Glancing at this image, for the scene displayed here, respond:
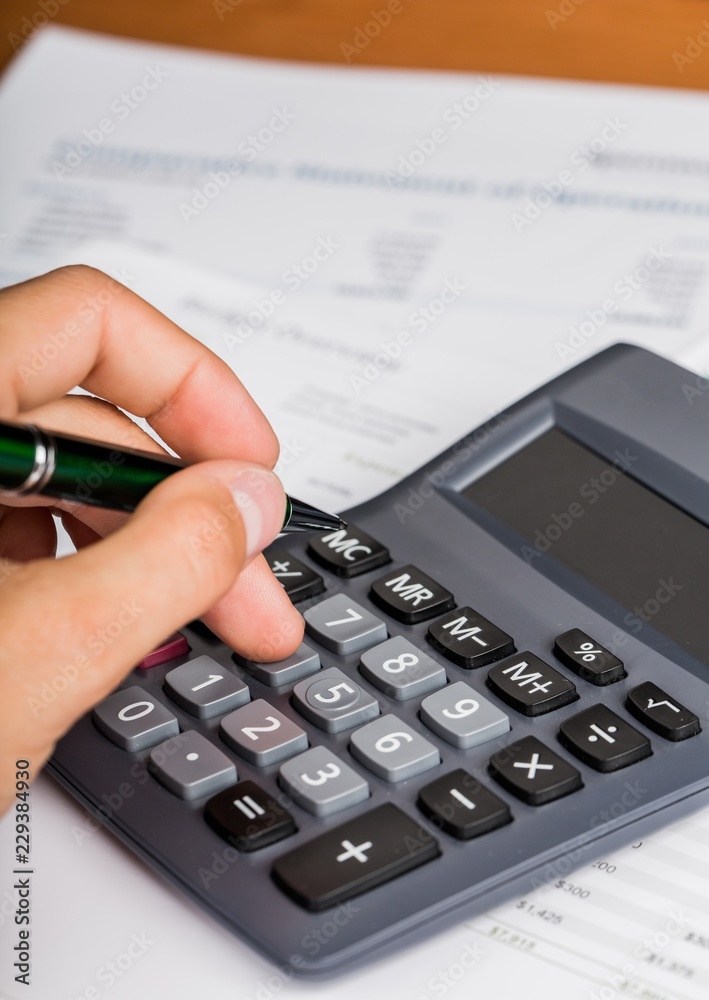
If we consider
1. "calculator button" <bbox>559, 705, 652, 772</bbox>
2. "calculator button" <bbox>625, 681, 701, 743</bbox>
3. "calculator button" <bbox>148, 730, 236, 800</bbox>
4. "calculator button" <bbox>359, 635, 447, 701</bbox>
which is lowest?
"calculator button" <bbox>148, 730, 236, 800</bbox>

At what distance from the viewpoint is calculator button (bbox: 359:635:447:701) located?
1.27 ft

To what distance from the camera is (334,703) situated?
379mm

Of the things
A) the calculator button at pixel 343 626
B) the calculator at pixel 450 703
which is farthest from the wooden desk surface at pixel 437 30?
the calculator button at pixel 343 626

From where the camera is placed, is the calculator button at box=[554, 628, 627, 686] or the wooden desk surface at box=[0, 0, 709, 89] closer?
the calculator button at box=[554, 628, 627, 686]

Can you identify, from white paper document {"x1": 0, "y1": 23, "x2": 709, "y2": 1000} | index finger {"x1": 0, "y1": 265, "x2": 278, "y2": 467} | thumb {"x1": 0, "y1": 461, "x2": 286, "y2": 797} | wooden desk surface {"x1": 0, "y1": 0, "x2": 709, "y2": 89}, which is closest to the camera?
thumb {"x1": 0, "y1": 461, "x2": 286, "y2": 797}

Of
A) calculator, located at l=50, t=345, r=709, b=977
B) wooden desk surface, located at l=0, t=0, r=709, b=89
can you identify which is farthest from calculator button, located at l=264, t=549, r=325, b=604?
wooden desk surface, located at l=0, t=0, r=709, b=89

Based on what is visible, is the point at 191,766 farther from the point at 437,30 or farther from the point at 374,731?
the point at 437,30

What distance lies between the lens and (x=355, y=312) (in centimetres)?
67

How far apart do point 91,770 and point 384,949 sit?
109 mm

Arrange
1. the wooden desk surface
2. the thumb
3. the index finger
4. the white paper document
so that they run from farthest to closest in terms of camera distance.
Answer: the wooden desk surface
the white paper document
the index finger
the thumb

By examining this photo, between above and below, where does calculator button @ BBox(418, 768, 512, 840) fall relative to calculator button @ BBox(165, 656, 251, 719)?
above

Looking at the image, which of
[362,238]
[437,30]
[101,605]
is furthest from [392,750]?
[437,30]

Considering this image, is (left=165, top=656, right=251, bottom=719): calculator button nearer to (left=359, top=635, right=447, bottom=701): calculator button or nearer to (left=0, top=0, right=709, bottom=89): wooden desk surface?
(left=359, top=635, right=447, bottom=701): calculator button

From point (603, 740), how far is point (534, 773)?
3 centimetres
